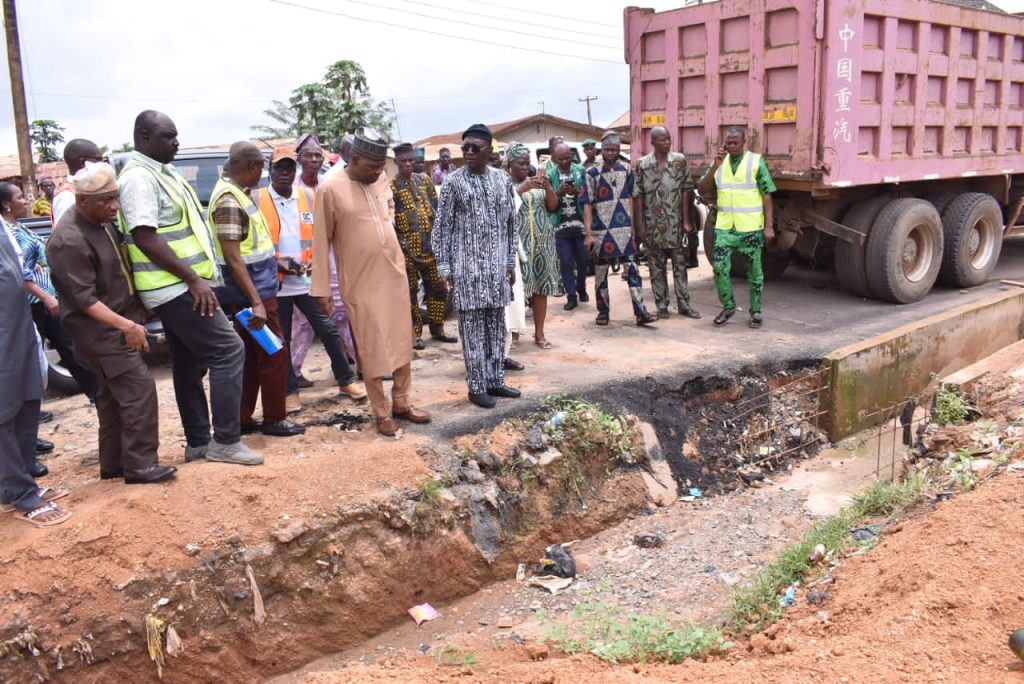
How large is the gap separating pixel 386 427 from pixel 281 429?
23.4 inches

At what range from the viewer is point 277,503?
3.81 metres

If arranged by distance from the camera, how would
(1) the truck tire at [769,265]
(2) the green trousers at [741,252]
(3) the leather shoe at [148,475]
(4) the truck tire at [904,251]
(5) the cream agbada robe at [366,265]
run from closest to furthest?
(3) the leather shoe at [148,475], (5) the cream agbada robe at [366,265], (2) the green trousers at [741,252], (4) the truck tire at [904,251], (1) the truck tire at [769,265]

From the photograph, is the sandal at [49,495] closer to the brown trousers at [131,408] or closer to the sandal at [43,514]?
the sandal at [43,514]

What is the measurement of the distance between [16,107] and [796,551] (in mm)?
12858

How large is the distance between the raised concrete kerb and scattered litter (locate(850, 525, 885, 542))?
217cm

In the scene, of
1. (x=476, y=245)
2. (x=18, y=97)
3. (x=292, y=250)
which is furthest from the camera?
(x=18, y=97)

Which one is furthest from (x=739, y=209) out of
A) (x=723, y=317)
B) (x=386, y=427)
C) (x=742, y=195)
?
(x=386, y=427)

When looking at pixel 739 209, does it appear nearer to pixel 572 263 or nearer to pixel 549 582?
pixel 572 263

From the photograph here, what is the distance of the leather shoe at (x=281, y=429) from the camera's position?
14.8 feet

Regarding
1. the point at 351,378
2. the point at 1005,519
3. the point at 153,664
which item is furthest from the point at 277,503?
the point at 1005,519

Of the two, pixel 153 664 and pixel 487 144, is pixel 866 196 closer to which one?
pixel 487 144

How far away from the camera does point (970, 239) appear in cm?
834

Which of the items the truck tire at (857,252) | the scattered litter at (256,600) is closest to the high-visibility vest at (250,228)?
the scattered litter at (256,600)

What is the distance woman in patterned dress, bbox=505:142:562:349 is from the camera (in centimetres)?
646
